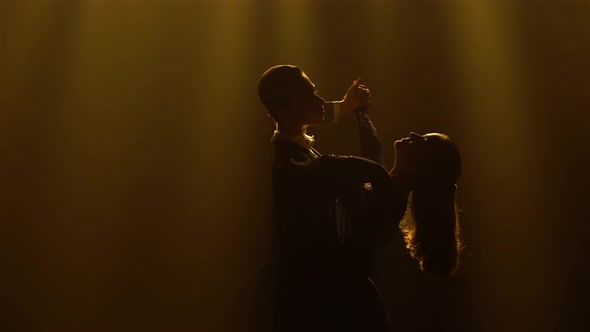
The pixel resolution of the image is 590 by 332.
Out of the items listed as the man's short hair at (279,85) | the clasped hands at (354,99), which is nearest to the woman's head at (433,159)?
the clasped hands at (354,99)

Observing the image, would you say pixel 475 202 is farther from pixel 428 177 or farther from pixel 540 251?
pixel 428 177

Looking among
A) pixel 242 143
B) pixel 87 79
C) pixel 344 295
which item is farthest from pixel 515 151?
pixel 87 79

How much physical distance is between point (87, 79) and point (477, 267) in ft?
6.84

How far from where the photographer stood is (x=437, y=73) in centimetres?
238

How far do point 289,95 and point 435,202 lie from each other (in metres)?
0.40

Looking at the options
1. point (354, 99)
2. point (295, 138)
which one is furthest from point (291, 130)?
point (354, 99)

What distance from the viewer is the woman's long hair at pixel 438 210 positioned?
107 centimetres

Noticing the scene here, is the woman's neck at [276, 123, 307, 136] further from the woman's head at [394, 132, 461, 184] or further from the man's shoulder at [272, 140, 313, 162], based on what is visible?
the woman's head at [394, 132, 461, 184]

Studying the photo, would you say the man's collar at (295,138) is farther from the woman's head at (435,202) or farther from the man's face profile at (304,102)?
the woman's head at (435,202)

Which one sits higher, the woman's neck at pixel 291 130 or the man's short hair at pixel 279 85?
the man's short hair at pixel 279 85

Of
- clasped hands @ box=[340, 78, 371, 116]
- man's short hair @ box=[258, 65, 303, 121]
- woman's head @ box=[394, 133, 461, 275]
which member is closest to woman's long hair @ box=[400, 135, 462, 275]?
woman's head @ box=[394, 133, 461, 275]

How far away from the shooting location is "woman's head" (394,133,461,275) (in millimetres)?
1071

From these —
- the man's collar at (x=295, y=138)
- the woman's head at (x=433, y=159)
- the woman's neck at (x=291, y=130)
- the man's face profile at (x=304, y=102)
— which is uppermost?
the man's face profile at (x=304, y=102)

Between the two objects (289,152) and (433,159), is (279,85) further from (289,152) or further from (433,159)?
(433,159)
